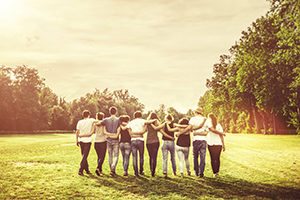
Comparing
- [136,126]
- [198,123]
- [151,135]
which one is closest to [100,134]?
[136,126]

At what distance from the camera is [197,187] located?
8.31 m

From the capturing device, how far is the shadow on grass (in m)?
7.50

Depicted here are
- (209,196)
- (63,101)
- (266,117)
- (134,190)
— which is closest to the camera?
(209,196)

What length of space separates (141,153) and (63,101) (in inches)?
3393

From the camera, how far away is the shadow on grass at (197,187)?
750 centimetres

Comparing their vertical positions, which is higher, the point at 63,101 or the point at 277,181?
the point at 63,101

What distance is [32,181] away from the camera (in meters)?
9.33

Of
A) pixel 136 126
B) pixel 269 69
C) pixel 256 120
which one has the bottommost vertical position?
pixel 136 126

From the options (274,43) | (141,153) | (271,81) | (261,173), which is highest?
(274,43)

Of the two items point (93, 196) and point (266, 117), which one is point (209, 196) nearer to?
point (93, 196)

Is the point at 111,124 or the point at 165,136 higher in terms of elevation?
the point at 111,124

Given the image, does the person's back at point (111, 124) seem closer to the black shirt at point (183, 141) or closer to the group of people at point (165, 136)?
the group of people at point (165, 136)

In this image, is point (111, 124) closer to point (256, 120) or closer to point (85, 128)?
point (85, 128)

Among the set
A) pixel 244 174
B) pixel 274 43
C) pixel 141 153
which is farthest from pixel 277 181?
pixel 274 43
